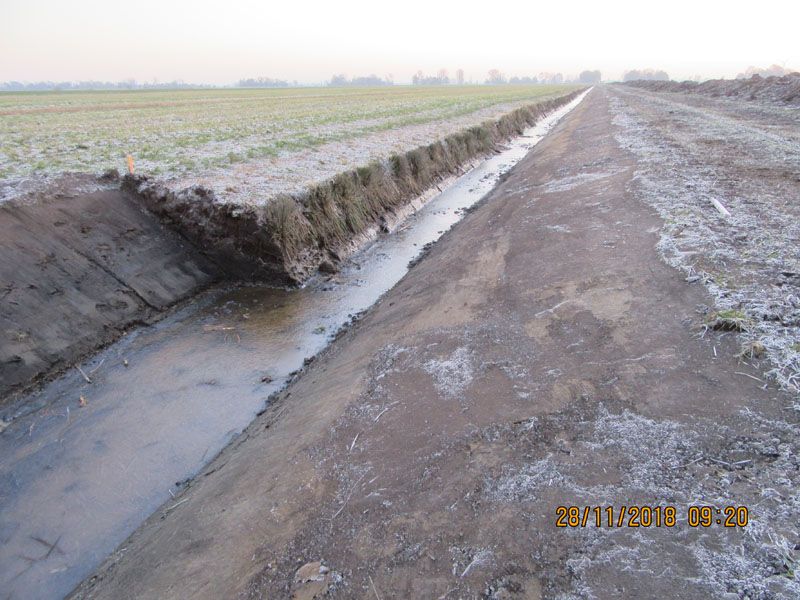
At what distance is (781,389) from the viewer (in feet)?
12.9

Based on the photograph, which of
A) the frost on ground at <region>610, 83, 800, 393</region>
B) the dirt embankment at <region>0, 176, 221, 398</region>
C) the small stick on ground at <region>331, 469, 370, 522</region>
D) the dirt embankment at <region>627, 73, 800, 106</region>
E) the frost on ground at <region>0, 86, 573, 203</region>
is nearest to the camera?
the small stick on ground at <region>331, 469, 370, 522</region>

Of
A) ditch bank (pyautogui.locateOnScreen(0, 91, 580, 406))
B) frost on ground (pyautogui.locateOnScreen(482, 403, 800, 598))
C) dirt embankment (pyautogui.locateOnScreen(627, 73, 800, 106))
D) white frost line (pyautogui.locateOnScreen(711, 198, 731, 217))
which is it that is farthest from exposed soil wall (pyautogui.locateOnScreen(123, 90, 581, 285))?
dirt embankment (pyautogui.locateOnScreen(627, 73, 800, 106))

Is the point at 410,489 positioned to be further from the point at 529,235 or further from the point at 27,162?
the point at 27,162

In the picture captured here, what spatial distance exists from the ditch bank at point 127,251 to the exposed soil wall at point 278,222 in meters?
0.03

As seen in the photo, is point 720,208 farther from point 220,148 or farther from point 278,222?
point 220,148

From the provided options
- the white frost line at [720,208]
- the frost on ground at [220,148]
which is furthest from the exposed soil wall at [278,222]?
the white frost line at [720,208]

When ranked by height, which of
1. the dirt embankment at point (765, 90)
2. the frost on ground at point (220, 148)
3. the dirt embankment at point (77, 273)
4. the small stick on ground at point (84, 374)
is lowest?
the small stick on ground at point (84, 374)

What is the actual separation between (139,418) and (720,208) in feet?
33.2

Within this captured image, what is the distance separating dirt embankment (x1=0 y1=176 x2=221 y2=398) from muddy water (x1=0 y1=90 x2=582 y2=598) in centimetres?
51

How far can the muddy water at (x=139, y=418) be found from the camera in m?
5.03

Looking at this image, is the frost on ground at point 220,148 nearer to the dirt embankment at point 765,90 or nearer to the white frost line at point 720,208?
the white frost line at point 720,208

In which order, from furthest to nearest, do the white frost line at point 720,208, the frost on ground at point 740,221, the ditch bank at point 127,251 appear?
the white frost line at point 720,208 < the ditch bank at point 127,251 < the frost on ground at point 740,221

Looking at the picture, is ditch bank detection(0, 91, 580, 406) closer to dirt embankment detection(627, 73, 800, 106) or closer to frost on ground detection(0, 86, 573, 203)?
frost on ground detection(0, 86, 573, 203)

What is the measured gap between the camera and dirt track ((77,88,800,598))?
2.87m
